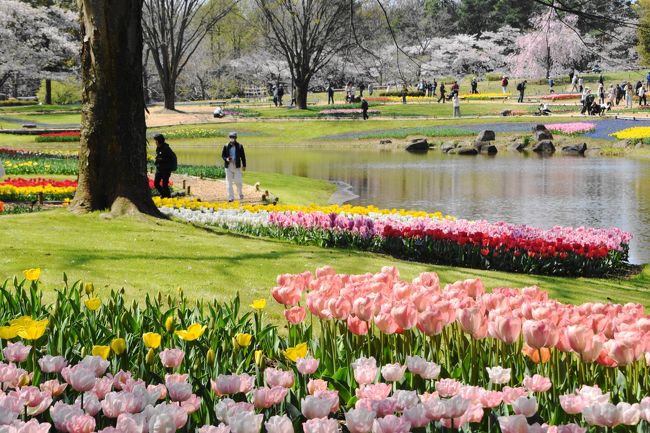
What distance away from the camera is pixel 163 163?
1677 centimetres

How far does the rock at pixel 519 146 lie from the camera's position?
37.0 meters

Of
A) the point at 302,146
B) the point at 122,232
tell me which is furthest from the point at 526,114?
the point at 122,232

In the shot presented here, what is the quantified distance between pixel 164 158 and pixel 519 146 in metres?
24.1

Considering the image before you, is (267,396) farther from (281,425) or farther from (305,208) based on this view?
(305,208)

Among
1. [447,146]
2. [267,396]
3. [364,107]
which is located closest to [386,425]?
[267,396]

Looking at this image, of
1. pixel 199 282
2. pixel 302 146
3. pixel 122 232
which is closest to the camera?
pixel 199 282

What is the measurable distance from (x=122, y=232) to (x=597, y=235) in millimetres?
6936

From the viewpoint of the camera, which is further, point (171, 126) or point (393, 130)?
point (171, 126)

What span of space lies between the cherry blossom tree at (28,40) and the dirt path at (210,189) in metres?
31.1

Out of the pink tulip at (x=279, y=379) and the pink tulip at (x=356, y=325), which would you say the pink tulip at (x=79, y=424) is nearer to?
the pink tulip at (x=279, y=379)

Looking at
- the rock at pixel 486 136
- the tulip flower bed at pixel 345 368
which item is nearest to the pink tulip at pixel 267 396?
the tulip flower bed at pixel 345 368

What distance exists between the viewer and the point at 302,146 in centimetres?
4134

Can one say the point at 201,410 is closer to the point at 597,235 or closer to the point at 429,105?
the point at 597,235

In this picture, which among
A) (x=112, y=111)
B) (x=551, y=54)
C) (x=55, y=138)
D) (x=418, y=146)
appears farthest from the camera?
(x=551, y=54)
